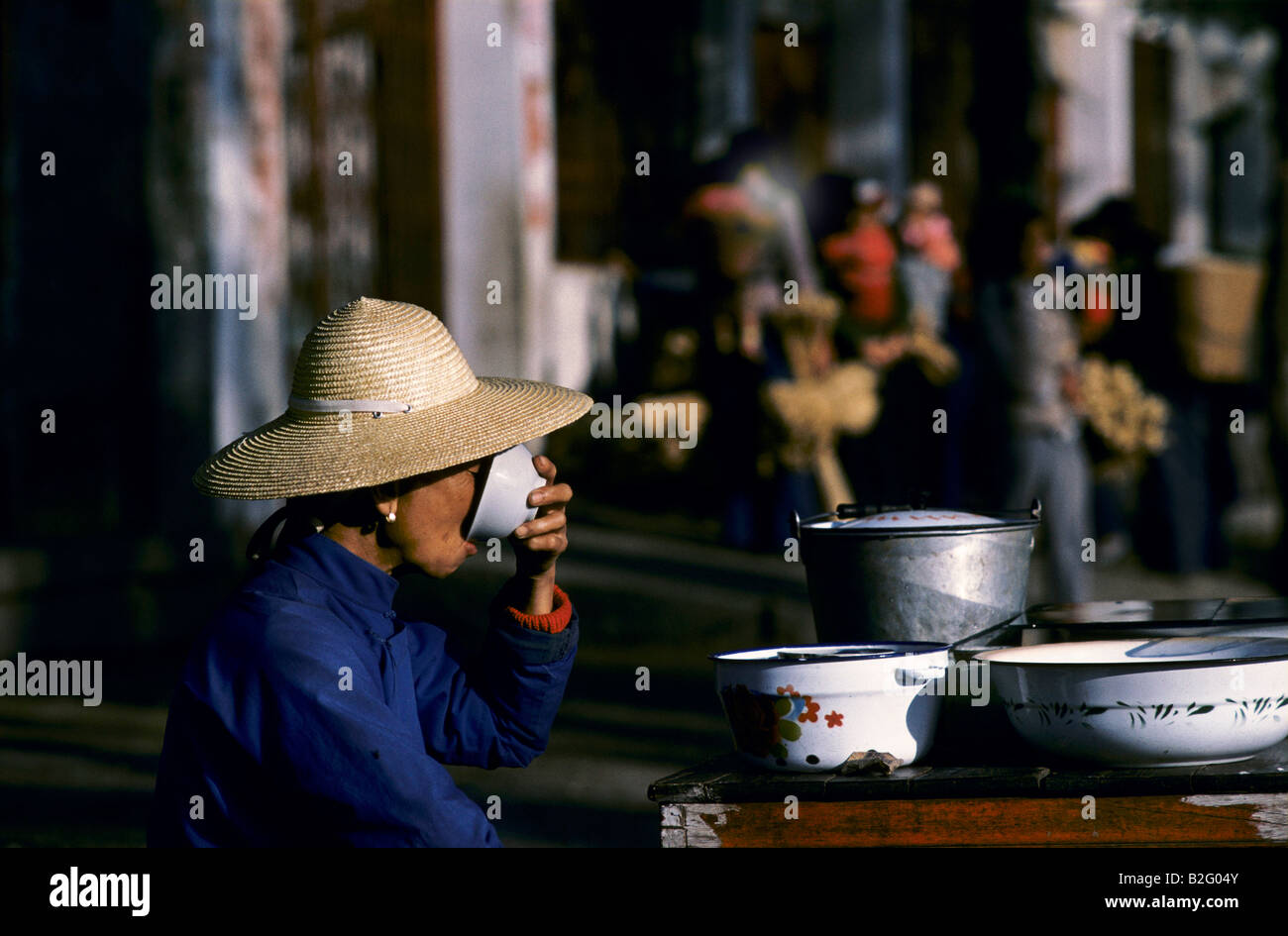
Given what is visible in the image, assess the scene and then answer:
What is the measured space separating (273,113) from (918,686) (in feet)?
27.9

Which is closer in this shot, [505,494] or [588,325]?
[505,494]

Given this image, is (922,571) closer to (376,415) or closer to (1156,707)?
(1156,707)

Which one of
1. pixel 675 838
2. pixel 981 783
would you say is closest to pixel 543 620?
pixel 675 838

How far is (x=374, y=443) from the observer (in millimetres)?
2541

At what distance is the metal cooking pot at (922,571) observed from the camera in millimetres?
2852

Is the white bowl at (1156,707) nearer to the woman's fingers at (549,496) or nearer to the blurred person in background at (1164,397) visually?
the woman's fingers at (549,496)

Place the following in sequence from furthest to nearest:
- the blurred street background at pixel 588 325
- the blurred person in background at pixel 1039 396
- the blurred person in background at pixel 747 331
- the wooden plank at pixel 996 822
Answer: the blurred person in background at pixel 747 331 → the blurred street background at pixel 588 325 → the blurred person in background at pixel 1039 396 → the wooden plank at pixel 996 822

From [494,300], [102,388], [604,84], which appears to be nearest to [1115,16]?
[604,84]

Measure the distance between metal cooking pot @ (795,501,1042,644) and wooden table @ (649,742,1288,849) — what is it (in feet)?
1.46

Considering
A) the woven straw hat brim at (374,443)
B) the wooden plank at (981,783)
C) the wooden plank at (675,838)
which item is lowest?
the wooden plank at (675,838)

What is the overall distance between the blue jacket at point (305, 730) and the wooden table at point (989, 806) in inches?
13.2

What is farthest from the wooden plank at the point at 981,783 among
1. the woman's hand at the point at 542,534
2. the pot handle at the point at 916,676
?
the woman's hand at the point at 542,534

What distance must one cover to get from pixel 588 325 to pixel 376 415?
32.5 ft
